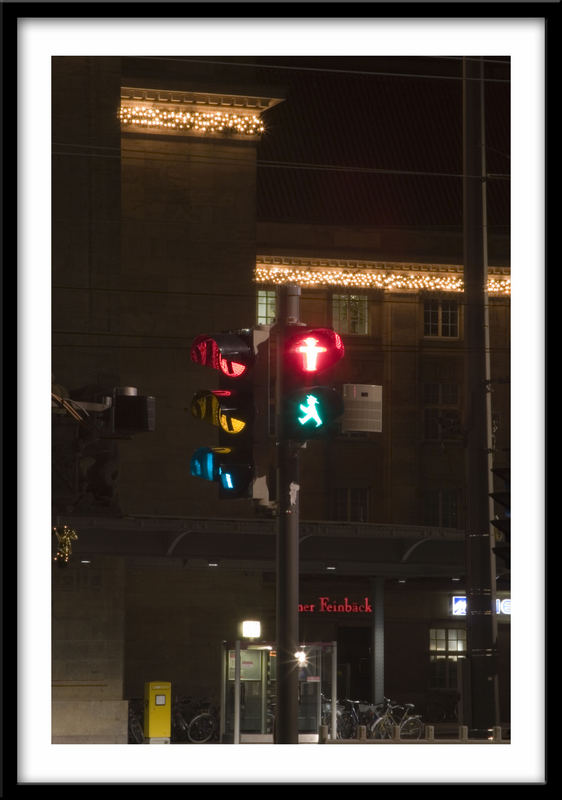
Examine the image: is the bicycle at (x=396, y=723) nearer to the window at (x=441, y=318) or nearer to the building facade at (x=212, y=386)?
the building facade at (x=212, y=386)

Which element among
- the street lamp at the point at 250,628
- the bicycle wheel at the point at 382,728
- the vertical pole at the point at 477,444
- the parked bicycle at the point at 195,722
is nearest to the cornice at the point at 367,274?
the parked bicycle at the point at 195,722

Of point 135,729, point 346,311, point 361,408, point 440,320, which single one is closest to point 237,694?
point 135,729

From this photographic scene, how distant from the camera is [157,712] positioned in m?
26.8

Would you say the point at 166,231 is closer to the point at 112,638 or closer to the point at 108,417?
the point at 112,638

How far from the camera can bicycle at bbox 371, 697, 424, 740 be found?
3381cm

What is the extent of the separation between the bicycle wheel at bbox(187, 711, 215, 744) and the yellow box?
589 cm

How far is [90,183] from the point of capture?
2973 centimetres

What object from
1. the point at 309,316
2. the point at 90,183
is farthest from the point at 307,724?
the point at 309,316

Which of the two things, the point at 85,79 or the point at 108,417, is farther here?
the point at 85,79

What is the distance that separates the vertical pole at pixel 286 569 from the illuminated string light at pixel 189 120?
33.8m

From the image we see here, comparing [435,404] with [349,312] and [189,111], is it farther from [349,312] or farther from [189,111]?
→ [189,111]

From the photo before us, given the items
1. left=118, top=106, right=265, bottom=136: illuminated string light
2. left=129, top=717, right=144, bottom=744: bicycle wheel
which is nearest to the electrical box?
left=129, top=717, right=144, bottom=744: bicycle wheel

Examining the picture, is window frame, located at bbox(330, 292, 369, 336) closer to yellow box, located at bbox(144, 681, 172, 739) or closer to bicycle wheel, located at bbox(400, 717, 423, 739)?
bicycle wheel, located at bbox(400, 717, 423, 739)
